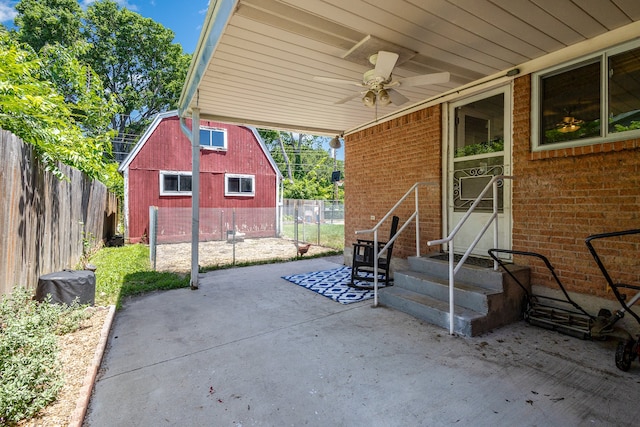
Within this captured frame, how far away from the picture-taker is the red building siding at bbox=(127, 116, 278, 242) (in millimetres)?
10945

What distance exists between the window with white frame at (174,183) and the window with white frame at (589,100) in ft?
37.4

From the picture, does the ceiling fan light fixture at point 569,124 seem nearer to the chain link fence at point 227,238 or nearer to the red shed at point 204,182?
the chain link fence at point 227,238

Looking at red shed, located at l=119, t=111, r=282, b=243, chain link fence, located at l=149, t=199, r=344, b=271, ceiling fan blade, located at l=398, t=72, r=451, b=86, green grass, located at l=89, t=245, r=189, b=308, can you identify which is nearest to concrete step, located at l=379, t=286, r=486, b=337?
ceiling fan blade, located at l=398, t=72, r=451, b=86

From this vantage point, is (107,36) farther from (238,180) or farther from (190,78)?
(190,78)

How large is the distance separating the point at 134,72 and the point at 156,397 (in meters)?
28.6

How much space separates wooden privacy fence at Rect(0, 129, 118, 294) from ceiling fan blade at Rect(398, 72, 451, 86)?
4.04 metres

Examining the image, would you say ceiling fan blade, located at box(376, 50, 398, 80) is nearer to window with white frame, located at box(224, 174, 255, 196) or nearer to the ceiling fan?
the ceiling fan

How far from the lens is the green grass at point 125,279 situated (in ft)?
15.0

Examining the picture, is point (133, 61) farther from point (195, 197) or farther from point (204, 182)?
point (195, 197)

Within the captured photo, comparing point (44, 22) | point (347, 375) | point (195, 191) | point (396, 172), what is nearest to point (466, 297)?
point (347, 375)

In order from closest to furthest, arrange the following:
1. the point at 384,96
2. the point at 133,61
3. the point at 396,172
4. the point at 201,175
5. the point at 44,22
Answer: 1. the point at 384,96
2. the point at 396,172
3. the point at 201,175
4. the point at 44,22
5. the point at 133,61

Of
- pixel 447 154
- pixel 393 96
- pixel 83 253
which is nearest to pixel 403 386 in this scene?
pixel 393 96

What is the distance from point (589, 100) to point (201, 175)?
1153cm

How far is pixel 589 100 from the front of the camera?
3.33 metres
